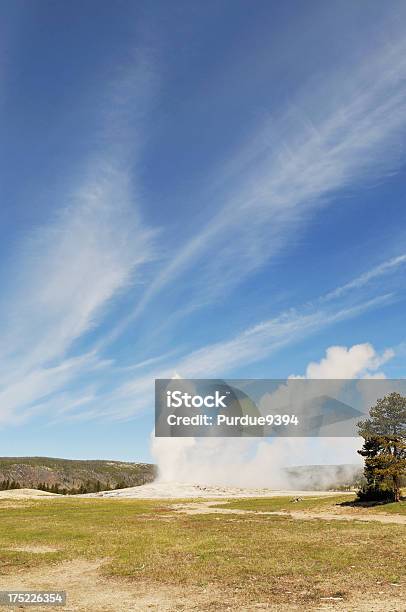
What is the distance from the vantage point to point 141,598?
747 inches

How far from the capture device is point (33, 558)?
2828 centimetres

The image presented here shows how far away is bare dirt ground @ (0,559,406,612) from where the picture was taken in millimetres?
16891

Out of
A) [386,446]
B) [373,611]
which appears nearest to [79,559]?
[373,611]

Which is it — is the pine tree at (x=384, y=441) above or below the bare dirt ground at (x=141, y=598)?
above

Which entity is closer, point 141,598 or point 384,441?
point 141,598

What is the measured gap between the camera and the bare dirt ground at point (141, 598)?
1689 cm

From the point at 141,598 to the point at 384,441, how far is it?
53.7 metres

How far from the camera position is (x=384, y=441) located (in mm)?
65125

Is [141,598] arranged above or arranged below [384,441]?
below

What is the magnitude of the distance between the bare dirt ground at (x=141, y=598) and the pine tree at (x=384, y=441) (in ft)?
160

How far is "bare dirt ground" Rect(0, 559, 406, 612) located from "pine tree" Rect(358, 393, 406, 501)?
4890 centimetres

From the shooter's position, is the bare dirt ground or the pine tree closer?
the bare dirt ground

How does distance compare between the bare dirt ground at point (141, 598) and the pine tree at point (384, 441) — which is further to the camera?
the pine tree at point (384, 441)

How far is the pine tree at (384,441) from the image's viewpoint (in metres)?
63.1
